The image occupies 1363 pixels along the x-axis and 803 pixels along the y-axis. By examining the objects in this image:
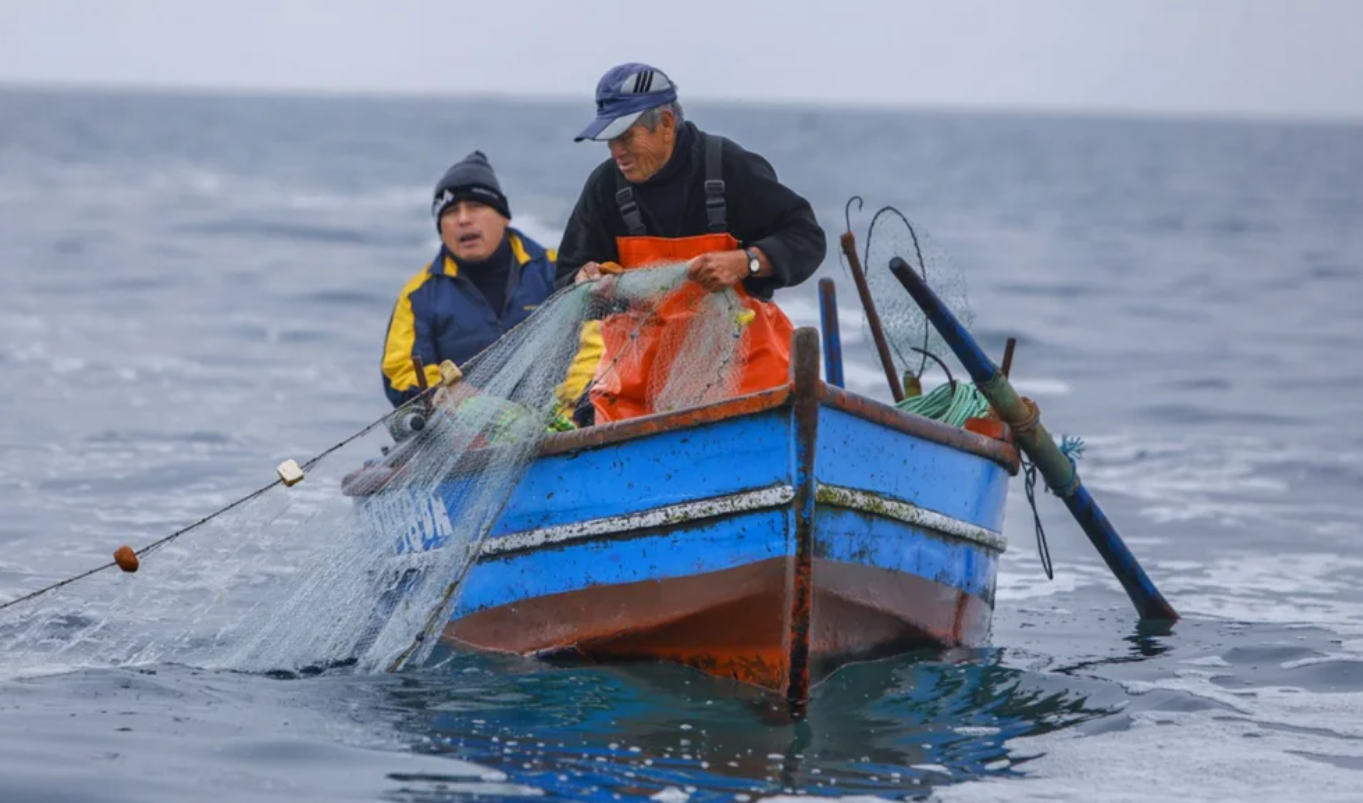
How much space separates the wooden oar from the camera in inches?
294

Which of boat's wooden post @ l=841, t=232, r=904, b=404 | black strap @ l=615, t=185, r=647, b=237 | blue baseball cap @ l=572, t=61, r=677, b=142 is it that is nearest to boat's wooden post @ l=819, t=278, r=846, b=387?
boat's wooden post @ l=841, t=232, r=904, b=404

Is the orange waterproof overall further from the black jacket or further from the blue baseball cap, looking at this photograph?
the blue baseball cap

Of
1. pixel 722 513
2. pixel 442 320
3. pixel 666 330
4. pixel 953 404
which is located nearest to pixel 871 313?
pixel 953 404

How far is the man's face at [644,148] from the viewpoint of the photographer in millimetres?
6512

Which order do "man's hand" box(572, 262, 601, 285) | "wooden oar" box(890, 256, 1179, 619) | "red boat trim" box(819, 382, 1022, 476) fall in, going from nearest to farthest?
1. "red boat trim" box(819, 382, 1022, 476)
2. "man's hand" box(572, 262, 601, 285)
3. "wooden oar" box(890, 256, 1179, 619)

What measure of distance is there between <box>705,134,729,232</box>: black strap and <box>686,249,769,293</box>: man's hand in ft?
0.65

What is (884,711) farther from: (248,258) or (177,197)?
(177,197)

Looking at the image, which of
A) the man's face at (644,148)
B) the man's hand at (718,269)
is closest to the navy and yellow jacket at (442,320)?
the man's face at (644,148)

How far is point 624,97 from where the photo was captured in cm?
645

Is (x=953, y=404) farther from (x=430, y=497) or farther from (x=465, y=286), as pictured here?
(x=430, y=497)

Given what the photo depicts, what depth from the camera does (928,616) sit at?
7.06m

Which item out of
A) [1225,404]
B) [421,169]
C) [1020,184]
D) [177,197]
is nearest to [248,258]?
[177,197]

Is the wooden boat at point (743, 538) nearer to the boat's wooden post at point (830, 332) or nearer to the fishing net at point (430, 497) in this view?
the fishing net at point (430, 497)

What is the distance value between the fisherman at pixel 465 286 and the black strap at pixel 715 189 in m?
1.65
